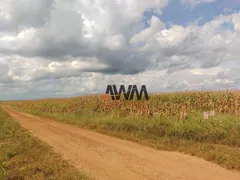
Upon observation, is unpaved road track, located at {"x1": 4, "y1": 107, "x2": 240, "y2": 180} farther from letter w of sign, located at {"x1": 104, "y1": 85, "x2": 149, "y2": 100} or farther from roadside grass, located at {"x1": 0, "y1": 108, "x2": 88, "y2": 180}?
letter w of sign, located at {"x1": 104, "y1": 85, "x2": 149, "y2": 100}

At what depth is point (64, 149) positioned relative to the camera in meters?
9.95

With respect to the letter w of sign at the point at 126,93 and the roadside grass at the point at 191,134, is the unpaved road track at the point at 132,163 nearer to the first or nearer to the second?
the roadside grass at the point at 191,134

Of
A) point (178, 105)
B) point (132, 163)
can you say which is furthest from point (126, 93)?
point (132, 163)

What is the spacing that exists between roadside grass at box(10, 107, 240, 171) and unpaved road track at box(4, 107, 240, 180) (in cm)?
50

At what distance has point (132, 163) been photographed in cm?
770

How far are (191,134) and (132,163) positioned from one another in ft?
15.2

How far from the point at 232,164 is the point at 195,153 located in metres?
1.48

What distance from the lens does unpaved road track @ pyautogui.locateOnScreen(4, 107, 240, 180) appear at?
660cm

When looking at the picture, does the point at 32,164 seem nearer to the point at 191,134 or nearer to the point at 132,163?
the point at 132,163

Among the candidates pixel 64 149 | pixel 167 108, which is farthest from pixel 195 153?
pixel 167 108

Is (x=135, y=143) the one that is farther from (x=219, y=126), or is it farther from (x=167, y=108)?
(x=167, y=108)

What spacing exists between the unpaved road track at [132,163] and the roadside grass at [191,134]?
50cm

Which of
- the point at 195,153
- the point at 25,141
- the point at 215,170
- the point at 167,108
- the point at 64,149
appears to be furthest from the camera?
the point at 167,108

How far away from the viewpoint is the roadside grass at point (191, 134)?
8222 mm
